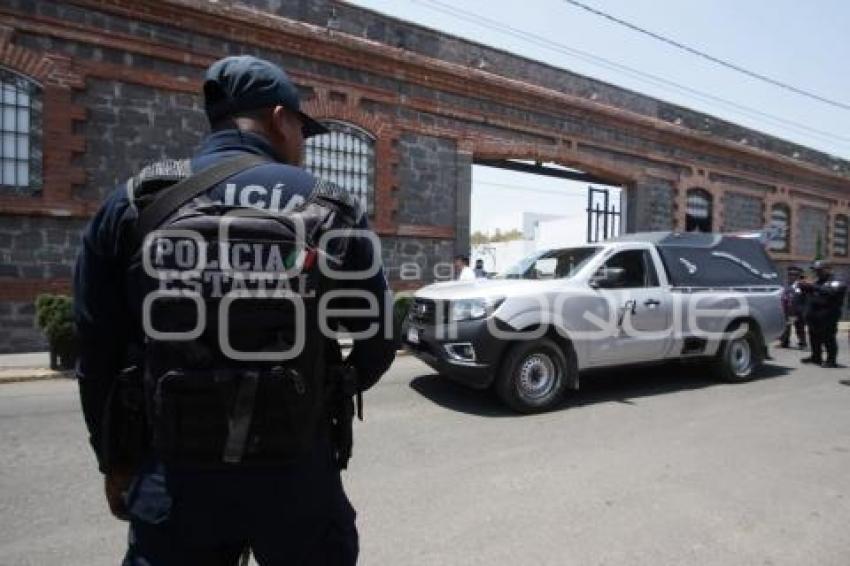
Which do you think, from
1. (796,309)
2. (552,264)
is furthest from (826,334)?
(552,264)

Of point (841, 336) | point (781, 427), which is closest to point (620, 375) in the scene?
point (781, 427)

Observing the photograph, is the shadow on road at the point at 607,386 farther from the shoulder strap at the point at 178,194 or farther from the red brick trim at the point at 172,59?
the red brick trim at the point at 172,59

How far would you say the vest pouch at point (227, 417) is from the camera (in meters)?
1.31

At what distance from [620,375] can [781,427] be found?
7.97 ft

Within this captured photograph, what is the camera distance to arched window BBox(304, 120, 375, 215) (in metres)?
11.0

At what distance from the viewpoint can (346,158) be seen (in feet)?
37.1

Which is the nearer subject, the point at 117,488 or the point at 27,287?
the point at 117,488

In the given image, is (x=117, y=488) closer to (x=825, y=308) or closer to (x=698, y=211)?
(x=825, y=308)

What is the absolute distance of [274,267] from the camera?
1.37m

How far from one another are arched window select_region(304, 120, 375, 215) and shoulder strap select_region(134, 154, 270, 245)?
31.8ft

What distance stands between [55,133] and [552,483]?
896 centimetres

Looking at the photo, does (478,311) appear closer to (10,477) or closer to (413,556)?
(413,556)

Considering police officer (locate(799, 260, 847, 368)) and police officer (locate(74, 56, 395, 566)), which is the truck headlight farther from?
police officer (locate(799, 260, 847, 368))

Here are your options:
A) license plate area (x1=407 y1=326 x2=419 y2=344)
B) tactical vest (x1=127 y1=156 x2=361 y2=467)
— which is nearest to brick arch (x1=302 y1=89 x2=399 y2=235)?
license plate area (x1=407 y1=326 x2=419 y2=344)
